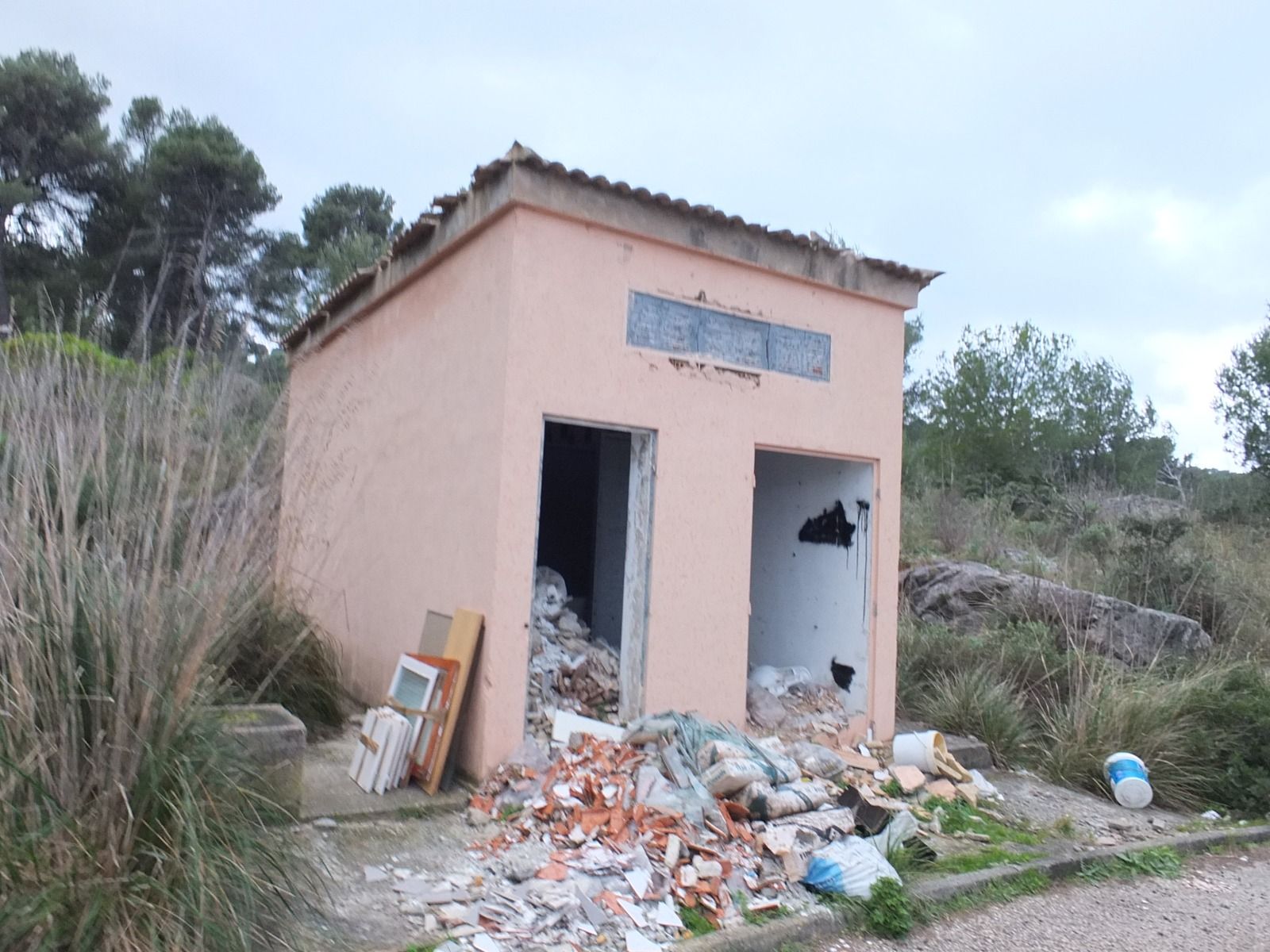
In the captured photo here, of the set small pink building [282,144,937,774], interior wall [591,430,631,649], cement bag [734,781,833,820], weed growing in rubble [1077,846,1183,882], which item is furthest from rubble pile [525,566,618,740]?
weed growing in rubble [1077,846,1183,882]

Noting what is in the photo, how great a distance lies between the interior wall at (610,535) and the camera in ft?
28.2

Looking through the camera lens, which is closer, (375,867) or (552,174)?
(375,867)

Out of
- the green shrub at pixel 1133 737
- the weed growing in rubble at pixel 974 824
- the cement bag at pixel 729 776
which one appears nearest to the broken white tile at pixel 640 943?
the cement bag at pixel 729 776

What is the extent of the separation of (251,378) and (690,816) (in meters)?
3.06

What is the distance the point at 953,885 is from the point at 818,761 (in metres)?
1.30

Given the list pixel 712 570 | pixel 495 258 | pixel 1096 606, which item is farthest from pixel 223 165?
pixel 1096 606

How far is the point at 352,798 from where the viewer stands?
5.18 metres

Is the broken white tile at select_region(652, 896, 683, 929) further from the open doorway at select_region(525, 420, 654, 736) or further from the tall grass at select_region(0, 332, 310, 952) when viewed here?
the open doorway at select_region(525, 420, 654, 736)

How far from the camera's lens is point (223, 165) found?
17.1m

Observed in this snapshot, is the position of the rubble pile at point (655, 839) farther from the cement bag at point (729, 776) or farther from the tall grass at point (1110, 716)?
the tall grass at point (1110, 716)

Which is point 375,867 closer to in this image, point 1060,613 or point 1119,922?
point 1119,922

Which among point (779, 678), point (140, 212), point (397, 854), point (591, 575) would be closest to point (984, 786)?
point (779, 678)

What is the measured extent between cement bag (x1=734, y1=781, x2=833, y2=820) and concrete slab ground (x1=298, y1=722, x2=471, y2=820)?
1.64 m

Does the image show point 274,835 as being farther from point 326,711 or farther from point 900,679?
point 900,679
